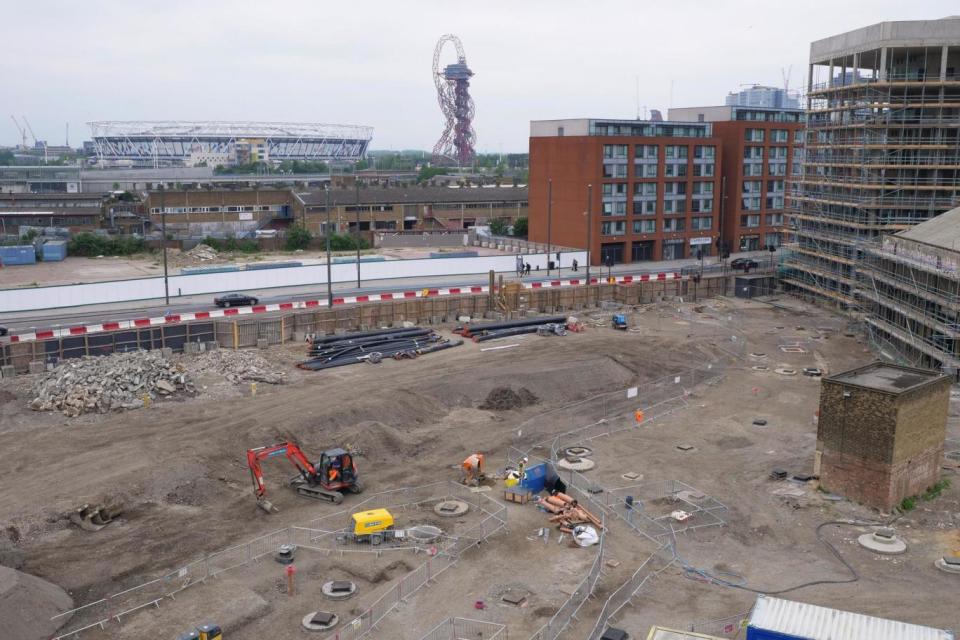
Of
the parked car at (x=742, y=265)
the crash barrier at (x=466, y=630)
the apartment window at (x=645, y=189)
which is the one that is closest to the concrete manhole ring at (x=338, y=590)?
the crash barrier at (x=466, y=630)

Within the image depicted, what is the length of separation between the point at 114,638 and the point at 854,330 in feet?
181

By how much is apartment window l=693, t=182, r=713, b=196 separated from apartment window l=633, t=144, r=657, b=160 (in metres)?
6.50

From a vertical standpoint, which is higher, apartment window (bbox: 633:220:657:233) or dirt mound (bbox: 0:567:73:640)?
apartment window (bbox: 633:220:657:233)

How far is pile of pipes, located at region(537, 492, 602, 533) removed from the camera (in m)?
31.2

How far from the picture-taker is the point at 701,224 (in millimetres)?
94312

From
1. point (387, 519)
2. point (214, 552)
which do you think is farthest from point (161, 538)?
point (387, 519)

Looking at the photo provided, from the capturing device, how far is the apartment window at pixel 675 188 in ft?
297

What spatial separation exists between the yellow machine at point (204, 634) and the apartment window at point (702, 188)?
77881 mm

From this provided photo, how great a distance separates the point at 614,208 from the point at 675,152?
9.11m

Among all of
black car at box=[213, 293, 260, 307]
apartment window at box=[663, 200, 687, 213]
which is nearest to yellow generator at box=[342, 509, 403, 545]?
black car at box=[213, 293, 260, 307]

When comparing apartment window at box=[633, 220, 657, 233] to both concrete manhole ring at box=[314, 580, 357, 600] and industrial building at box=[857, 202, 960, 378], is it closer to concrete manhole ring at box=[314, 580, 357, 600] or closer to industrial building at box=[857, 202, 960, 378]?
industrial building at box=[857, 202, 960, 378]

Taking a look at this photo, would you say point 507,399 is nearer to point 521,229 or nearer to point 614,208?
point 614,208

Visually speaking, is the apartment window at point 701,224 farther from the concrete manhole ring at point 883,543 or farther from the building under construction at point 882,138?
the concrete manhole ring at point 883,543

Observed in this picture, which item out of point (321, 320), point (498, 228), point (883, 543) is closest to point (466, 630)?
point (883, 543)
